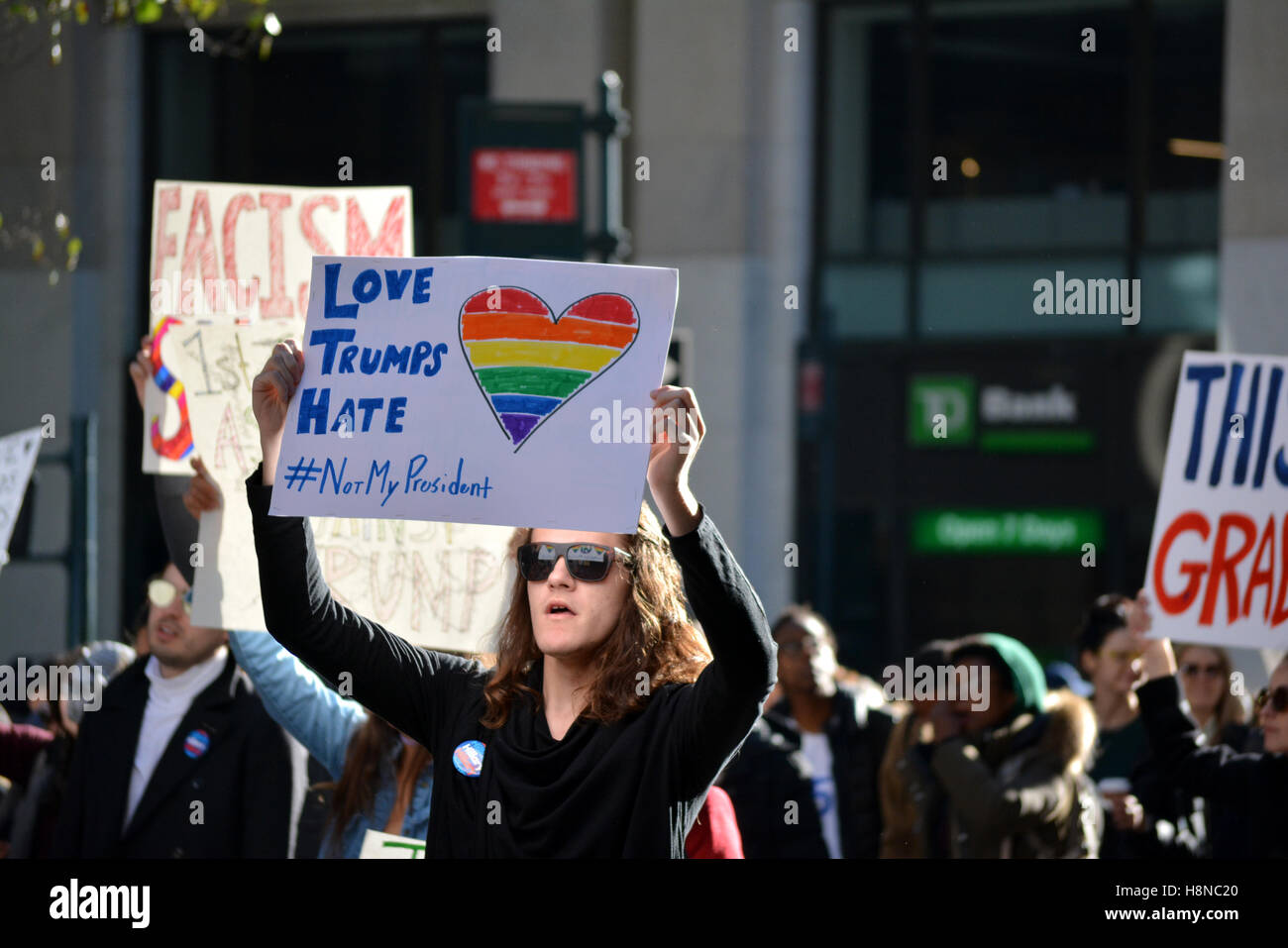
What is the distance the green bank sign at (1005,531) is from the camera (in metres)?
12.6

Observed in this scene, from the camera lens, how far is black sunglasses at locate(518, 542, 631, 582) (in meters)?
2.95

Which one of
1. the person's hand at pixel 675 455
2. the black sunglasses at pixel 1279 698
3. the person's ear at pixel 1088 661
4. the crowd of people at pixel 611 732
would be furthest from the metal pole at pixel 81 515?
the person's hand at pixel 675 455

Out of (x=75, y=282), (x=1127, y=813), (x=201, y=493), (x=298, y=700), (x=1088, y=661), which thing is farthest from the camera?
(x=75, y=282)

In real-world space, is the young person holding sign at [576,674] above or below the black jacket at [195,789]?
above

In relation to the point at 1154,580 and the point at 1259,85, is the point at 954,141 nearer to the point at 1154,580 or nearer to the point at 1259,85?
the point at 1259,85

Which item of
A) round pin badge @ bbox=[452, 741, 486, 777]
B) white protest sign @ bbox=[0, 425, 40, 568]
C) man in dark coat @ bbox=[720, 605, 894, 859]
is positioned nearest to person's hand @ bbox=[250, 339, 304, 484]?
round pin badge @ bbox=[452, 741, 486, 777]

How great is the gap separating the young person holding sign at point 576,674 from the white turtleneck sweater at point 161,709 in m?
1.75

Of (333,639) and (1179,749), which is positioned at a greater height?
(333,639)

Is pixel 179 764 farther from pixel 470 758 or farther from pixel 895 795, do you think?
pixel 895 795

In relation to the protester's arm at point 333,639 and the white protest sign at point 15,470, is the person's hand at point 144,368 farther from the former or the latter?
the protester's arm at point 333,639

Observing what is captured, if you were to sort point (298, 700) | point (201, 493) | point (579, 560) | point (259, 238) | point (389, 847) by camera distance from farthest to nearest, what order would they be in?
point (259, 238) < point (201, 493) < point (298, 700) < point (389, 847) < point (579, 560)

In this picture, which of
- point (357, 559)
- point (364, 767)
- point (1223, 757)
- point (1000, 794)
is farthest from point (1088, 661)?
point (364, 767)

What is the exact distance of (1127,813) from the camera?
546 centimetres

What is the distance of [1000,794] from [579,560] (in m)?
2.79
